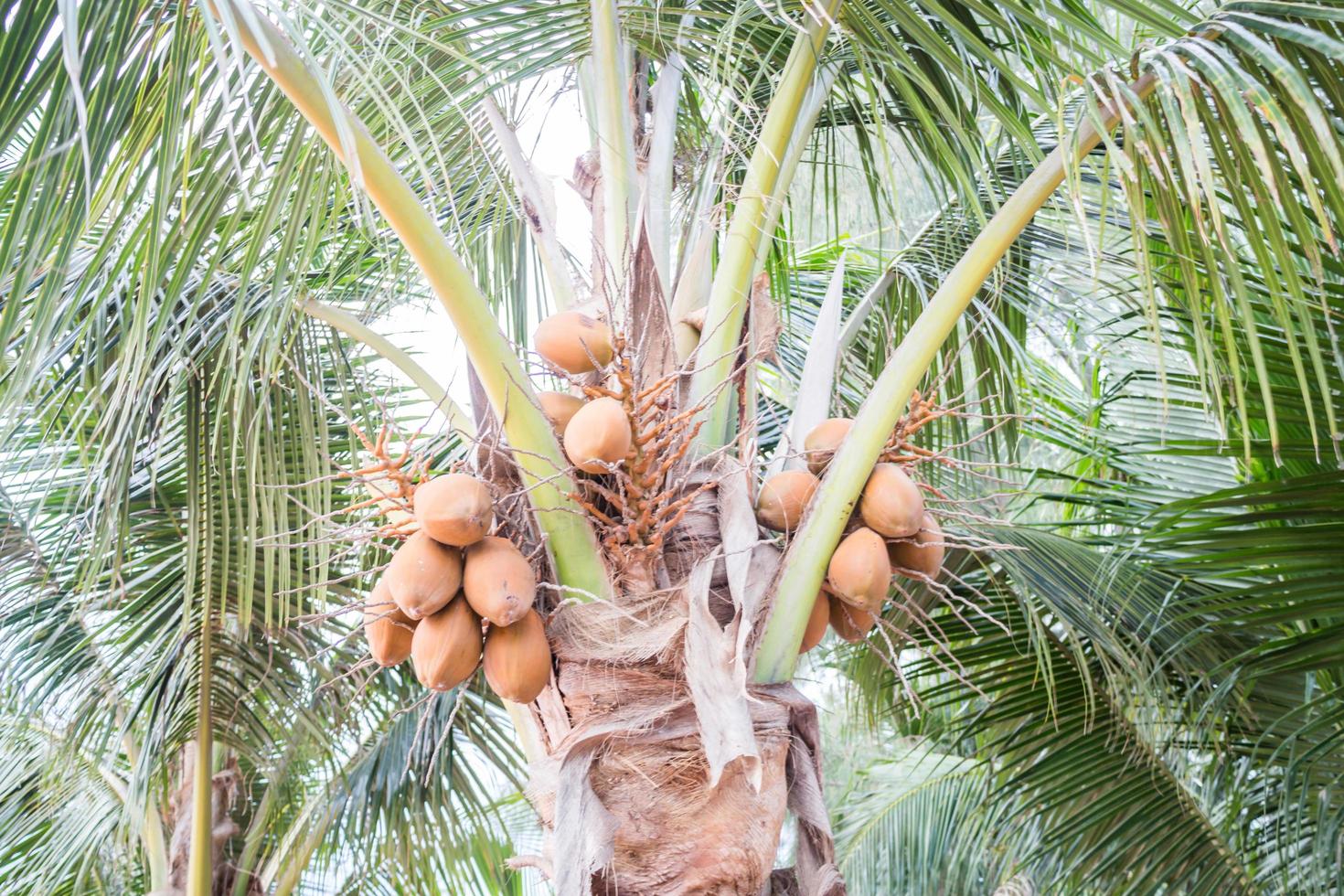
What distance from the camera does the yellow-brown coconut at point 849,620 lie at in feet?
6.12

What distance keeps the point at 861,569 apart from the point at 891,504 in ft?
0.34

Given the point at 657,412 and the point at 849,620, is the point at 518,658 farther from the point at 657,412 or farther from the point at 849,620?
the point at 849,620

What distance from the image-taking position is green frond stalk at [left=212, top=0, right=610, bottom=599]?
A: 1.46m

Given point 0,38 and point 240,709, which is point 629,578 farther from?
point 240,709

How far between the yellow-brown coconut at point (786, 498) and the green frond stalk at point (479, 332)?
11.9 inches

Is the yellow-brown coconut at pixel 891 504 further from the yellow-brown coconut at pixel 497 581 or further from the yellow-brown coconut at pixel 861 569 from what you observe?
the yellow-brown coconut at pixel 497 581

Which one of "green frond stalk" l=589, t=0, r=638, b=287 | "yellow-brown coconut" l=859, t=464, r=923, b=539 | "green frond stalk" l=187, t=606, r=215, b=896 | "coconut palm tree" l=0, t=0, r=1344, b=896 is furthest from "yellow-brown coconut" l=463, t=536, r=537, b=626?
"green frond stalk" l=187, t=606, r=215, b=896

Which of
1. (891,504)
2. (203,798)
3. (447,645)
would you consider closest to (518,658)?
(447,645)

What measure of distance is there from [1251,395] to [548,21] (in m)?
1.70

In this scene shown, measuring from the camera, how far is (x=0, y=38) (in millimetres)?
1350

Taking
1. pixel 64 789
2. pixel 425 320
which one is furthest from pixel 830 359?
pixel 64 789

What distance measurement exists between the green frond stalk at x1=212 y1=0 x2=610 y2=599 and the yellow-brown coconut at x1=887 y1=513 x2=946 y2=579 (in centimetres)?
46

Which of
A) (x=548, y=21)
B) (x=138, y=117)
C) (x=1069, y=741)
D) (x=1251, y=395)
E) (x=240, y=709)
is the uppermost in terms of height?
(x=548, y=21)

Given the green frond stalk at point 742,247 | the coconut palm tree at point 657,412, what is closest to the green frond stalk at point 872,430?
the coconut palm tree at point 657,412
